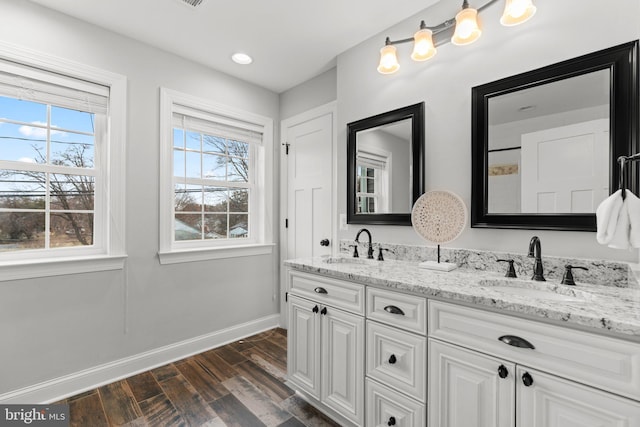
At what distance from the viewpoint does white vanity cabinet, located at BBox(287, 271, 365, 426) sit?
5.14 ft

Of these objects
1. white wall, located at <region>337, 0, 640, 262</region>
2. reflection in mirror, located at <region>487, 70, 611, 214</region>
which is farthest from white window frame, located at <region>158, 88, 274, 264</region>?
reflection in mirror, located at <region>487, 70, 611, 214</region>

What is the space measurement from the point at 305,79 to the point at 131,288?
244 centimetres

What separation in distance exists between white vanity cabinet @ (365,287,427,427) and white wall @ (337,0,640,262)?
66cm

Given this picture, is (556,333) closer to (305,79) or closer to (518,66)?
(518,66)

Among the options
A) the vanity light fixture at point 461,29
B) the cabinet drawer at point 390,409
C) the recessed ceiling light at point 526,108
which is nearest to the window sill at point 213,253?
A: the cabinet drawer at point 390,409

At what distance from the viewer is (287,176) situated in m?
3.18

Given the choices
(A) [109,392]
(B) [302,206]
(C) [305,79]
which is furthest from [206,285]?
(C) [305,79]

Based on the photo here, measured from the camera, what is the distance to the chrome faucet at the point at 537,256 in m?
1.36

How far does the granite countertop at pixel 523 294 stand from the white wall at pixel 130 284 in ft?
4.55

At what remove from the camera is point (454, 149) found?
1804mm

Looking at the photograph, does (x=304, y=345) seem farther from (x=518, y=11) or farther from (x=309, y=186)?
(x=518, y=11)

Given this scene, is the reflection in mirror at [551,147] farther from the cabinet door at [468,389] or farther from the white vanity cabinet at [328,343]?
the white vanity cabinet at [328,343]

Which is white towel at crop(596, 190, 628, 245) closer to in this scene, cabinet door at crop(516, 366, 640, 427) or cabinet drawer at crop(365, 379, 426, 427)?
cabinet door at crop(516, 366, 640, 427)

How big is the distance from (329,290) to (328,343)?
0.31 metres
